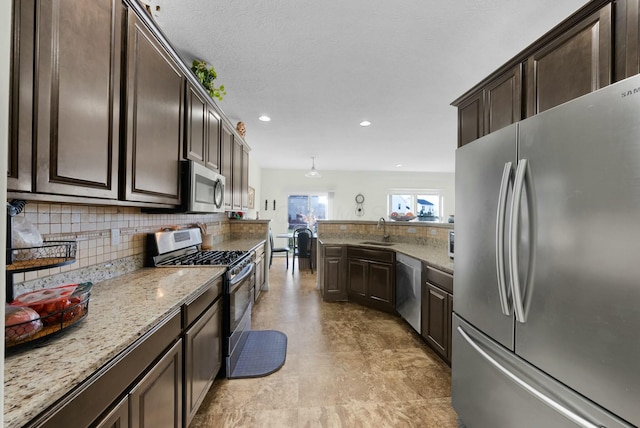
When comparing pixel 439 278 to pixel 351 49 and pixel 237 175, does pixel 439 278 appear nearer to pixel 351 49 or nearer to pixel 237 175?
pixel 351 49

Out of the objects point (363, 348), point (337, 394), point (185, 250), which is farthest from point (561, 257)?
point (185, 250)

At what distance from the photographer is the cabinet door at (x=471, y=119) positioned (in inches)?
66.4

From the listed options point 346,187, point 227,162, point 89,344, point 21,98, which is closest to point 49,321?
point 89,344

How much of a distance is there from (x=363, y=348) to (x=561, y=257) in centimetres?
189

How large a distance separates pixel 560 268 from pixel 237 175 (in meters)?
3.18

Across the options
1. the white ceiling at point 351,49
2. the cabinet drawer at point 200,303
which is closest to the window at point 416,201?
the white ceiling at point 351,49

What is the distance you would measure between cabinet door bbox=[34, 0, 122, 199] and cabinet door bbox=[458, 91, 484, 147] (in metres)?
2.08

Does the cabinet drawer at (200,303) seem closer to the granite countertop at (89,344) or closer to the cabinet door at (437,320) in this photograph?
the granite countertop at (89,344)

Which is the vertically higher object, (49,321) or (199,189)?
(199,189)

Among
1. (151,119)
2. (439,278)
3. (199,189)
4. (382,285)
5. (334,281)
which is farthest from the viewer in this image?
(334,281)

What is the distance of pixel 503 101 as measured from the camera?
147 cm

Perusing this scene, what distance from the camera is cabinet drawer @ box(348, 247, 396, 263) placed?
3.12 m

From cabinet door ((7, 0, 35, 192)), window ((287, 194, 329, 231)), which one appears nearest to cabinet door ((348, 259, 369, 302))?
cabinet door ((7, 0, 35, 192))

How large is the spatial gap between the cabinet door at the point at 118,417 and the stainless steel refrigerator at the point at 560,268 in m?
1.53
